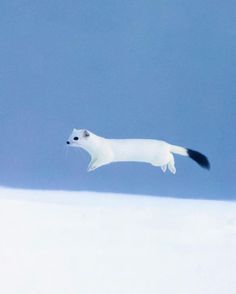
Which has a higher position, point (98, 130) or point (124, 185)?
point (98, 130)

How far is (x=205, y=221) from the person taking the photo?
1.28 metres

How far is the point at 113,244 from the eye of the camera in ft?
3.64

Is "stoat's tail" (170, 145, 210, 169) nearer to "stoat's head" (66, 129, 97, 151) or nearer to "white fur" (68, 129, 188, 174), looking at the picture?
"white fur" (68, 129, 188, 174)

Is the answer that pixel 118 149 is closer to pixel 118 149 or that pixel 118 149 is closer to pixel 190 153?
pixel 118 149

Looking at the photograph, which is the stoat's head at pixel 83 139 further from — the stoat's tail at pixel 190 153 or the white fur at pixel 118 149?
the stoat's tail at pixel 190 153

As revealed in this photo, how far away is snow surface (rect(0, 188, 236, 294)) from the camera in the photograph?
36.5 inches

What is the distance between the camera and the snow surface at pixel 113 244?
3.04 feet

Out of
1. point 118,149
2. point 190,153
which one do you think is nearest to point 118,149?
point 118,149

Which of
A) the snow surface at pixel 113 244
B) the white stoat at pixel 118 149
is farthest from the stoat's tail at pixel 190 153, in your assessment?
the snow surface at pixel 113 244

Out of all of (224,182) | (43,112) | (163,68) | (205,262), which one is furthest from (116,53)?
(205,262)

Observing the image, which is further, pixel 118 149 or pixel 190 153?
pixel 190 153

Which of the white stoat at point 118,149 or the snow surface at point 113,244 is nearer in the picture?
the snow surface at point 113,244

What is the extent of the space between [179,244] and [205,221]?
0.59ft

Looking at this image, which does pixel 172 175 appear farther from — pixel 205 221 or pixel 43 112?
pixel 43 112
